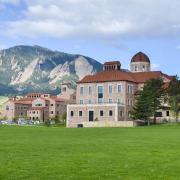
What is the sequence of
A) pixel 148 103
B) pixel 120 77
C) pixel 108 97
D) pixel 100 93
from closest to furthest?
pixel 148 103, pixel 120 77, pixel 108 97, pixel 100 93

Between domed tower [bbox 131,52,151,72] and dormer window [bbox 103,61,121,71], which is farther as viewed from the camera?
domed tower [bbox 131,52,151,72]

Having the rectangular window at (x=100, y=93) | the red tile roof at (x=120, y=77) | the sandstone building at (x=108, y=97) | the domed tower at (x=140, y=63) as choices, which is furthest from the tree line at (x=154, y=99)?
the domed tower at (x=140, y=63)

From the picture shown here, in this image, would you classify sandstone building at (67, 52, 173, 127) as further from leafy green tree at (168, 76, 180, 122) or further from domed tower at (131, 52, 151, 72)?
domed tower at (131, 52, 151, 72)

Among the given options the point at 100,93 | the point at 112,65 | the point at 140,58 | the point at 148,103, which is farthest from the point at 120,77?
the point at 148,103

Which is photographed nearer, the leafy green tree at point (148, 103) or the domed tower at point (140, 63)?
the leafy green tree at point (148, 103)

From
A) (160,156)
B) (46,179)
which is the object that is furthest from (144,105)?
(46,179)

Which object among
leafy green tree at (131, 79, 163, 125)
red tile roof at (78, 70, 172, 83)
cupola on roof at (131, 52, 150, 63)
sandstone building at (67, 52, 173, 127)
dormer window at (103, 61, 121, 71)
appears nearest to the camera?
leafy green tree at (131, 79, 163, 125)

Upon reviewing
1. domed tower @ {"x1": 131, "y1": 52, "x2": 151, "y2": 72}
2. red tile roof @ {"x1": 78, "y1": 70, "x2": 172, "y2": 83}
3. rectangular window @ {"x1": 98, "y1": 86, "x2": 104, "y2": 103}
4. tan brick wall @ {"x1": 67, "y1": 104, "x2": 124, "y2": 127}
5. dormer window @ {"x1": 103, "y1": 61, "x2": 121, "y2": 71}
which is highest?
domed tower @ {"x1": 131, "y1": 52, "x2": 151, "y2": 72}

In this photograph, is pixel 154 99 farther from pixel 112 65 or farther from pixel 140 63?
pixel 140 63

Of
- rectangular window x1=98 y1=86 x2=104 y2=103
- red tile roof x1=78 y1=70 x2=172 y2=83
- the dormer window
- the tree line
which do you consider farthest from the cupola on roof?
the tree line

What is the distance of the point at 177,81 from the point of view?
10344cm

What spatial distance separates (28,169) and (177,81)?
88628 mm

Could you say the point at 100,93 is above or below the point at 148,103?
above

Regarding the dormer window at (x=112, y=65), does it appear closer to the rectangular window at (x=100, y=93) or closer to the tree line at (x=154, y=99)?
the rectangular window at (x=100, y=93)
